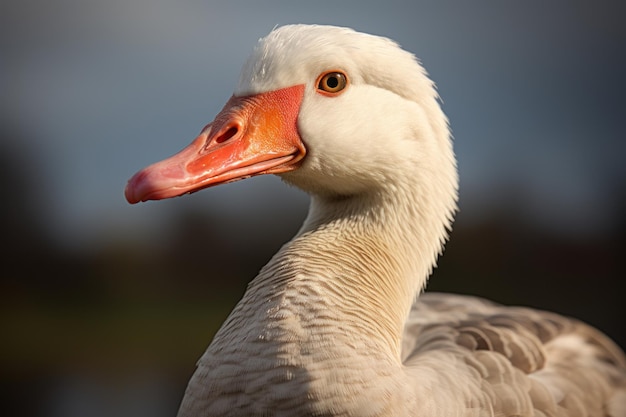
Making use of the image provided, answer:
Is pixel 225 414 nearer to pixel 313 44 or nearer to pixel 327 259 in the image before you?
pixel 327 259

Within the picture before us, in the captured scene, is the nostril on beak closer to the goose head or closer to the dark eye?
the goose head

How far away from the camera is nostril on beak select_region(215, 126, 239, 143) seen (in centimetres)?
194

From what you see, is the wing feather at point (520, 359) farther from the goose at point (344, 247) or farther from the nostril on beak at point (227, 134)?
the nostril on beak at point (227, 134)

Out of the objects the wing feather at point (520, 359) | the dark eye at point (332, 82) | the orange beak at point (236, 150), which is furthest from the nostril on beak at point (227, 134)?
the wing feather at point (520, 359)

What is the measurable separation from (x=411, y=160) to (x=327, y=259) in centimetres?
39

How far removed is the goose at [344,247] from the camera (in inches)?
68.0

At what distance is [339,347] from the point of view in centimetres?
174

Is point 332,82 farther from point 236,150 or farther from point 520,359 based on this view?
point 520,359

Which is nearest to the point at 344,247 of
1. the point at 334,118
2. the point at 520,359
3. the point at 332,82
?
the point at 334,118

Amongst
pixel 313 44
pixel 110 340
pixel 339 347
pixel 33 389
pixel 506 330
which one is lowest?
pixel 110 340

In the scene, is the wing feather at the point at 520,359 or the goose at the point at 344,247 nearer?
the goose at the point at 344,247

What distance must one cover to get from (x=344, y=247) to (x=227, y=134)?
1.46ft

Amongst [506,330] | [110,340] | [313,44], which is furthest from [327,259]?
[110,340]

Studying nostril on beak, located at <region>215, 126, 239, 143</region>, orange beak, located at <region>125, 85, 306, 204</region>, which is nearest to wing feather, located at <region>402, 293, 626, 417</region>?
orange beak, located at <region>125, 85, 306, 204</region>
